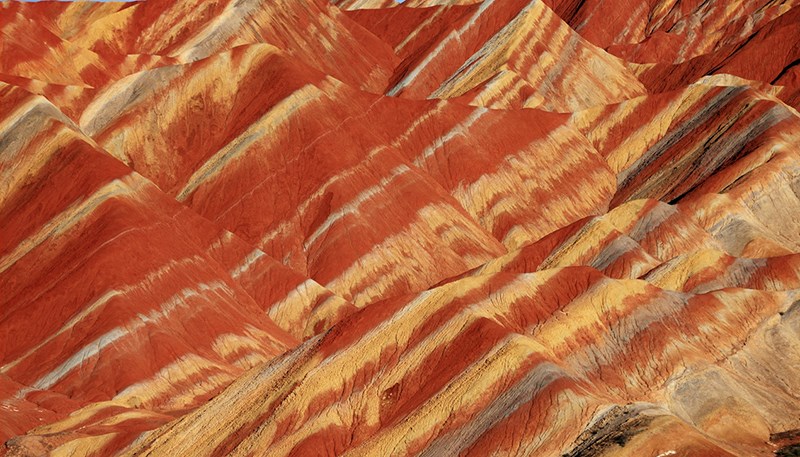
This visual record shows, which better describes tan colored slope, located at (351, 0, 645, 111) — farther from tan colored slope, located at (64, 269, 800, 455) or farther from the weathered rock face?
tan colored slope, located at (64, 269, 800, 455)

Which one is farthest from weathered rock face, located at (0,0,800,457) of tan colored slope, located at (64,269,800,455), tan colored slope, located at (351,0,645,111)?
tan colored slope, located at (351,0,645,111)

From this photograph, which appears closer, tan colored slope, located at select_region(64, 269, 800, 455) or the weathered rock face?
tan colored slope, located at select_region(64, 269, 800, 455)

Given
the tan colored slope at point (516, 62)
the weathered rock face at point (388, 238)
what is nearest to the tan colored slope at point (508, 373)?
the weathered rock face at point (388, 238)

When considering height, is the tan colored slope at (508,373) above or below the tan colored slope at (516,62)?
below

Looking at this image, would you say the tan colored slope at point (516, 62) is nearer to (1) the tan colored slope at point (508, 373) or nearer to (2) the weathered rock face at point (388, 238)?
(2) the weathered rock face at point (388, 238)

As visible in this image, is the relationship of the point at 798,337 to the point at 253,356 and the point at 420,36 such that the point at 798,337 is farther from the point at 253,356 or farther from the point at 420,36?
the point at 420,36

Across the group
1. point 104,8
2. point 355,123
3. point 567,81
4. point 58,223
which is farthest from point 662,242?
point 104,8

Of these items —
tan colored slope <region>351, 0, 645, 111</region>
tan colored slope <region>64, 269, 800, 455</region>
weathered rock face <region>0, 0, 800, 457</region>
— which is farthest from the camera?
tan colored slope <region>351, 0, 645, 111</region>

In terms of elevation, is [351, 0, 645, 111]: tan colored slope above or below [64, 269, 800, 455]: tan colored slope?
above

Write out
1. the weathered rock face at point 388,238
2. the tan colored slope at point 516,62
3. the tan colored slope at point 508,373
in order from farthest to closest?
the tan colored slope at point 516,62 → the weathered rock face at point 388,238 → the tan colored slope at point 508,373
